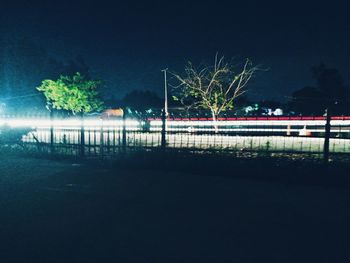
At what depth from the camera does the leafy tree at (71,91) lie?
24.9 m

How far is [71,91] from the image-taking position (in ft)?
82.8

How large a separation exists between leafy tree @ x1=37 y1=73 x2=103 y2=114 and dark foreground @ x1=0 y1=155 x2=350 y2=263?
60.4ft

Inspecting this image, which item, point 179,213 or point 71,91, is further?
point 71,91

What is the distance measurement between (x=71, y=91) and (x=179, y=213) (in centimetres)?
2319

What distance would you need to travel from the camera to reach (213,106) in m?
17.5

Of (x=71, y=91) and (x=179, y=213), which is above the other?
(x=71, y=91)

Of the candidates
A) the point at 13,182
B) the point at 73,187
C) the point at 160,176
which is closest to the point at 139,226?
the point at 73,187

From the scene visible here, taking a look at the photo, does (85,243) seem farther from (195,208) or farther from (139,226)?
(195,208)

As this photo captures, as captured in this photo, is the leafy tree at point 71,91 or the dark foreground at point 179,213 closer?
the dark foreground at point 179,213

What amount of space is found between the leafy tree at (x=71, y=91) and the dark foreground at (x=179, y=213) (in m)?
18.4

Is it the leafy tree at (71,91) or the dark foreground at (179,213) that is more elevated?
the leafy tree at (71,91)

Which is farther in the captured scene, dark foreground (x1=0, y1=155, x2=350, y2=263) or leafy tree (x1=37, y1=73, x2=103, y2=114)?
leafy tree (x1=37, y1=73, x2=103, y2=114)

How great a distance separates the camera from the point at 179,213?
4.47 meters

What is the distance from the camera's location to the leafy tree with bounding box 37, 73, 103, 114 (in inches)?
981
